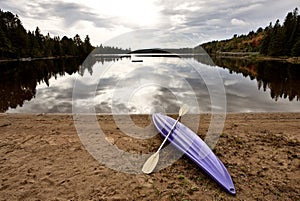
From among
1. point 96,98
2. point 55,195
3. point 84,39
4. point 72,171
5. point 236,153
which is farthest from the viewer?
point 84,39

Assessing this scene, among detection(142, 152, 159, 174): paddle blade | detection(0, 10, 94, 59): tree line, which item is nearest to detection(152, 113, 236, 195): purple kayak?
detection(142, 152, 159, 174): paddle blade

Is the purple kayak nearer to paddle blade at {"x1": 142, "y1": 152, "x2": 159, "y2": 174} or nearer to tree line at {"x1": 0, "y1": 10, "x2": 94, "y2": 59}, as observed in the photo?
paddle blade at {"x1": 142, "y1": 152, "x2": 159, "y2": 174}

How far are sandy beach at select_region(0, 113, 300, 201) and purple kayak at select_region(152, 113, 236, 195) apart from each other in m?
0.17

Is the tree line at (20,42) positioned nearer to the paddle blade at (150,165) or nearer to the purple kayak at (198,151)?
the purple kayak at (198,151)

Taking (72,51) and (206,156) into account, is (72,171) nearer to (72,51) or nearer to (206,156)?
(206,156)

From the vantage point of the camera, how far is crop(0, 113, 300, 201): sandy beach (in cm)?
424

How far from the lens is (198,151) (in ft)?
18.3

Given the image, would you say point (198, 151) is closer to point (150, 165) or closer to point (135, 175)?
point (150, 165)

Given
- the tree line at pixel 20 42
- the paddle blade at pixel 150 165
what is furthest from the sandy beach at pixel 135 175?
the tree line at pixel 20 42

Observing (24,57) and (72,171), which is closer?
(72,171)

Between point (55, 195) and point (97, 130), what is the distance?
330cm

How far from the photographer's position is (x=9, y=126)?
306 inches

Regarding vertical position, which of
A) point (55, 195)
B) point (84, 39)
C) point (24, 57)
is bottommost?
point (55, 195)

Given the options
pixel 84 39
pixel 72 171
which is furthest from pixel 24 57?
pixel 72 171
